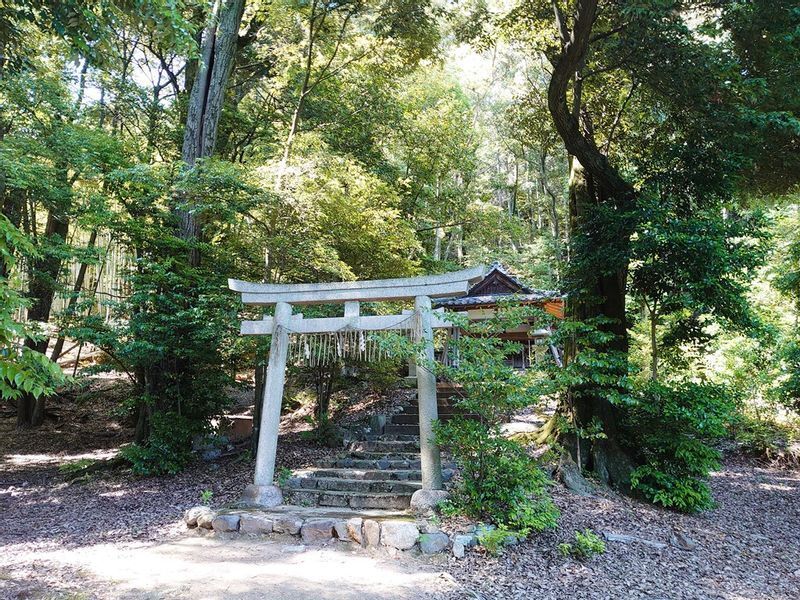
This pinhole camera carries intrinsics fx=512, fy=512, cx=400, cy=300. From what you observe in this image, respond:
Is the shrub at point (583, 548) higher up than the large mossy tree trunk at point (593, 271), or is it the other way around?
the large mossy tree trunk at point (593, 271)

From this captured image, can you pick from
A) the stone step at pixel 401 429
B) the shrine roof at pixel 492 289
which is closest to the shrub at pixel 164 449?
the stone step at pixel 401 429

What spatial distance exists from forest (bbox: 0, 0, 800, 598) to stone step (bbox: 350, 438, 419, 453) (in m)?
0.57

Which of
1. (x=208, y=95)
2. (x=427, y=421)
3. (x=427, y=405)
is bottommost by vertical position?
(x=427, y=421)

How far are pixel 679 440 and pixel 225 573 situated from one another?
18.6 ft

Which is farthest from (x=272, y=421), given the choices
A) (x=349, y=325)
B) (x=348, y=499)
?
(x=349, y=325)

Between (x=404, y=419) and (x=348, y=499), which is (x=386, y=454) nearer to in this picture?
(x=404, y=419)

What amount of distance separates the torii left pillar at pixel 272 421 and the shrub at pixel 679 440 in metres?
4.49

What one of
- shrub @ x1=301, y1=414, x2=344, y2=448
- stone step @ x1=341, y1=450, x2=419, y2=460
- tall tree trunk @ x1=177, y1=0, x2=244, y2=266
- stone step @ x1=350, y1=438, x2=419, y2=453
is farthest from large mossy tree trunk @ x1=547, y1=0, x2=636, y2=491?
tall tree trunk @ x1=177, y1=0, x2=244, y2=266

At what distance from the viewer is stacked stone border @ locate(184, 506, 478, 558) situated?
16.9 feet

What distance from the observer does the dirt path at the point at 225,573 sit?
4.21m

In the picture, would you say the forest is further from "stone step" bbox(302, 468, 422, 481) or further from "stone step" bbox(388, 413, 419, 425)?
"stone step" bbox(388, 413, 419, 425)

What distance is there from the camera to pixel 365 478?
7.27m

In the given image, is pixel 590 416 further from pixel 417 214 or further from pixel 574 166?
pixel 417 214

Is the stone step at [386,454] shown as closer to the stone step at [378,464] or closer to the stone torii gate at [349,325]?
the stone step at [378,464]
